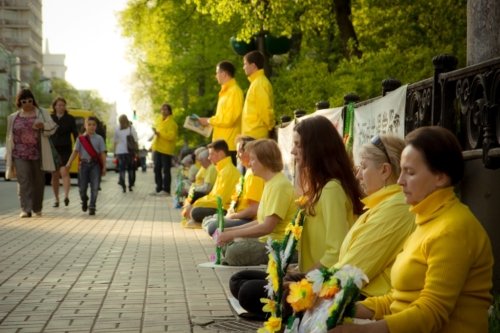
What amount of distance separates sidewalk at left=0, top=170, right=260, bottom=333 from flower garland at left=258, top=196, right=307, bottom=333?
134 centimetres

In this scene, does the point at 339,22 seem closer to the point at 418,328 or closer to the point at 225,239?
the point at 225,239

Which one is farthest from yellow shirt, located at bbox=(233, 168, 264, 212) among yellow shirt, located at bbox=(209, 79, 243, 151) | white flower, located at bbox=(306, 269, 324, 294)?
white flower, located at bbox=(306, 269, 324, 294)

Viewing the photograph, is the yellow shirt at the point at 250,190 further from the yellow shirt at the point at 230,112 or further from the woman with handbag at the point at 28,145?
the woman with handbag at the point at 28,145

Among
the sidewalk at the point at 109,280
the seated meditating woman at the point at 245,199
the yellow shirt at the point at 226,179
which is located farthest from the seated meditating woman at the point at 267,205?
the yellow shirt at the point at 226,179

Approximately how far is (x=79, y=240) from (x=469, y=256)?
10.3 m

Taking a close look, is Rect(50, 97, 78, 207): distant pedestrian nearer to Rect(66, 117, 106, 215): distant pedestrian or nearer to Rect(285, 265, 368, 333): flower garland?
Rect(66, 117, 106, 215): distant pedestrian

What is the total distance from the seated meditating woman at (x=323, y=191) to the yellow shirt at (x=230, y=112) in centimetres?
919

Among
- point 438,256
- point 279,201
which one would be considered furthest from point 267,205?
point 438,256

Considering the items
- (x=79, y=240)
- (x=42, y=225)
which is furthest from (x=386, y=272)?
(x=42, y=225)

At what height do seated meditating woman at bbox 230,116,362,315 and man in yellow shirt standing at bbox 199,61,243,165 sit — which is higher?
man in yellow shirt standing at bbox 199,61,243,165

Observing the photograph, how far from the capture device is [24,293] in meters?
8.41

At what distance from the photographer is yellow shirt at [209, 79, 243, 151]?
15.2m

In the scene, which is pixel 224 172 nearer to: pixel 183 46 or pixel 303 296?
pixel 303 296

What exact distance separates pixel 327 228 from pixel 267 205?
9.10 ft
